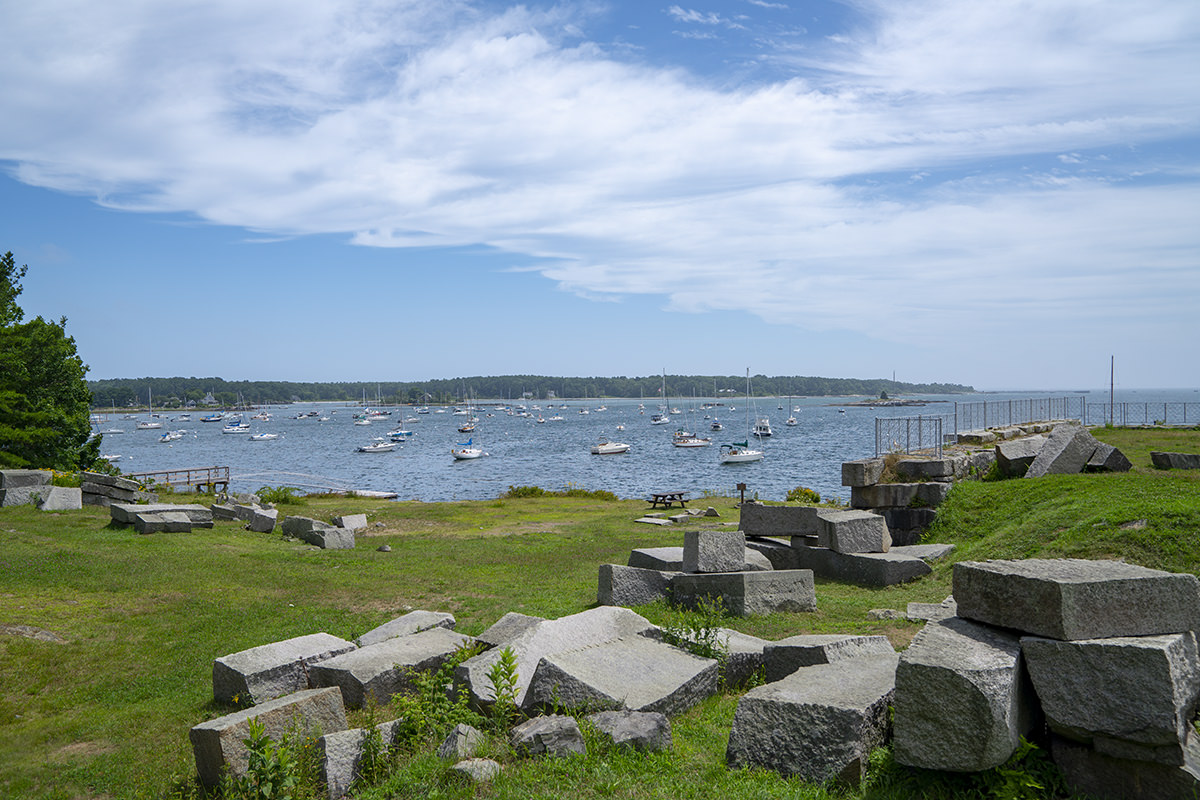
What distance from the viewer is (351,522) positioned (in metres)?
26.2

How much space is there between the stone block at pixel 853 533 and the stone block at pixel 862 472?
4.27m

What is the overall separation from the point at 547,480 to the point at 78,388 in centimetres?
3786

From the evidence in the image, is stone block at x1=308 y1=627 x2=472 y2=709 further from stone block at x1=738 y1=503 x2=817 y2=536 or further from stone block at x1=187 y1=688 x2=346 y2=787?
stone block at x1=738 y1=503 x2=817 y2=536

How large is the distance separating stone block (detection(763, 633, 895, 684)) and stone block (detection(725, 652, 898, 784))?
138 centimetres

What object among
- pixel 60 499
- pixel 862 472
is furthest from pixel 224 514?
pixel 862 472

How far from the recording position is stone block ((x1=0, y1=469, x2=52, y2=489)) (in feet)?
81.9

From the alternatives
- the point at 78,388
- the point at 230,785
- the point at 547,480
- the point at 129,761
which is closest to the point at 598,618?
the point at 230,785

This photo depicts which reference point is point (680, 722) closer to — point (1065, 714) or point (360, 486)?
point (1065, 714)

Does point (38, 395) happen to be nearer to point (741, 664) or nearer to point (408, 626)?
point (408, 626)

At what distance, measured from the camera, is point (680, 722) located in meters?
7.98

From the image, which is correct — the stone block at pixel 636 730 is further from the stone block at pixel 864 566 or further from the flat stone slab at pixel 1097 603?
the stone block at pixel 864 566

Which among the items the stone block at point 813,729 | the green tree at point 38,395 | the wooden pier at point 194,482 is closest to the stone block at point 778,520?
the stone block at point 813,729

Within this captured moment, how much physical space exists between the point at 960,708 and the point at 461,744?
425 centimetres

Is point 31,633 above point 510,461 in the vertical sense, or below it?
above
